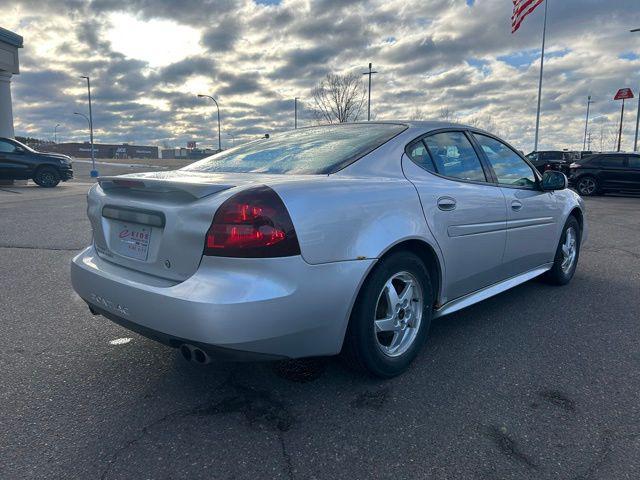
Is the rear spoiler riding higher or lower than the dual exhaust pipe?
higher

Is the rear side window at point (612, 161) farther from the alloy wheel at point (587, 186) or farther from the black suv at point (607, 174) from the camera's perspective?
the alloy wheel at point (587, 186)

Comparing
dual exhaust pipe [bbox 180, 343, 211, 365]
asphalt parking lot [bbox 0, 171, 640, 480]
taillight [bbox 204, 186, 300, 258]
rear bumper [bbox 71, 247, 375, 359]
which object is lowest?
asphalt parking lot [bbox 0, 171, 640, 480]

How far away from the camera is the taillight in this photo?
2.15 meters

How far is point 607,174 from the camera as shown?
1673 cm

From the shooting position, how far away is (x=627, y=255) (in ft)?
20.9

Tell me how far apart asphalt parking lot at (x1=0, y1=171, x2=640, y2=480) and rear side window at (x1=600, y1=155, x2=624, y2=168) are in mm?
15328

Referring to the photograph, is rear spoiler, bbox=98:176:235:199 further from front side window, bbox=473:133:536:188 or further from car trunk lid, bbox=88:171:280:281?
front side window, bbox=473:133:536:188

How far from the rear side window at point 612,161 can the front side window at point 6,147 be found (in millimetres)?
20555

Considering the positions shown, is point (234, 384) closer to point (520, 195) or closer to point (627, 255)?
point (520, 195)

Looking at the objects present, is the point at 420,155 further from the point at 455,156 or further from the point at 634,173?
the point at 634,173

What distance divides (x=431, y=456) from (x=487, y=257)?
1.74m

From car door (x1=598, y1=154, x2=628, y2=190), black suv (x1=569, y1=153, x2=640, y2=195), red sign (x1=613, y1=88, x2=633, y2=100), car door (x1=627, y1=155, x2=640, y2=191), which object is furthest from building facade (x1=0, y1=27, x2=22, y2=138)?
red sign (x1=613, y1=88, x2=633, y2=100)

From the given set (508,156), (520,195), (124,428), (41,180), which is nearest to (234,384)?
(124,428)

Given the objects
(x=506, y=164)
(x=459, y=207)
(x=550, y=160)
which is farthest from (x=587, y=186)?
(x=459, y=207)
